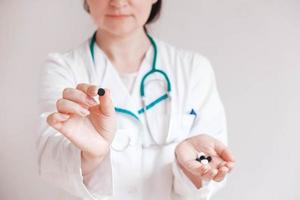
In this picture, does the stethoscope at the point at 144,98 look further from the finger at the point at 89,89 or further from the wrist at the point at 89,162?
the finger at the point at 89,89

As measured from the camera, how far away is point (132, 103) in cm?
88

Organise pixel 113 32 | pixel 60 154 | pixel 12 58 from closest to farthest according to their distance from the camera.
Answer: pixel 60 154
pixel 113 32
pixel 12 58

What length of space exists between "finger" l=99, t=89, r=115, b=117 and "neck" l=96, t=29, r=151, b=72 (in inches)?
10.4

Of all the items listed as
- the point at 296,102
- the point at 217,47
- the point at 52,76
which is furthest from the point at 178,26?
the point at 52,76

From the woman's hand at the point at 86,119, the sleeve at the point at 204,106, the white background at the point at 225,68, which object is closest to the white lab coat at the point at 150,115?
the sleeve at the point at 204,106

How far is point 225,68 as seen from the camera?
1.24 metres

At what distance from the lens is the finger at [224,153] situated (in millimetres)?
735

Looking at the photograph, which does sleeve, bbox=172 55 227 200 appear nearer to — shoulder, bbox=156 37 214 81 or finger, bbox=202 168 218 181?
shoulder, bbox=156 37 214 81

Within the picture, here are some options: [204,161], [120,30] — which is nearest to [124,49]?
[120,30]

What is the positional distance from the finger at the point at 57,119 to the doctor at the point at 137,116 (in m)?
0.10

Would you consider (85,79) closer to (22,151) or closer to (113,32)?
(113,32)

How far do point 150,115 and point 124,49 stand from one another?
0.43 ft

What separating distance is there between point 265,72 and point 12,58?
60cm

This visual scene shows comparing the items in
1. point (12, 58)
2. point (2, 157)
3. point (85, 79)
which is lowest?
point (2, 157)
